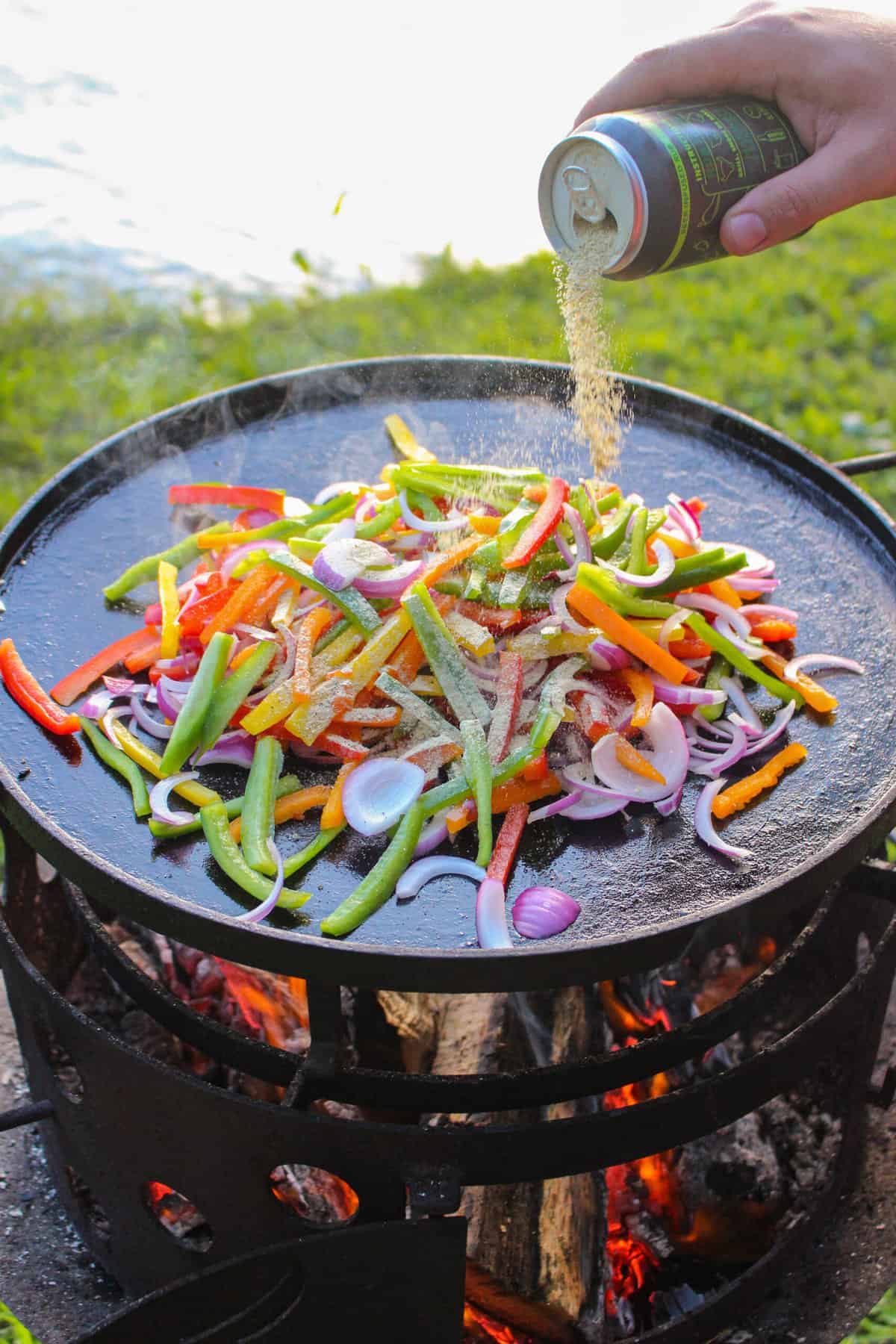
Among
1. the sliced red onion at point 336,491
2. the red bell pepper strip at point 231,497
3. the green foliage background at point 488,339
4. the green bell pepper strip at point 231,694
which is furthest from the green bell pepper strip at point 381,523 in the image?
the green foliage background at point 488,339

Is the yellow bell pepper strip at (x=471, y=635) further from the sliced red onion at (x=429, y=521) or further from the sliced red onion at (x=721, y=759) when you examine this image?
the sliced red onion at (x=721, y=759)

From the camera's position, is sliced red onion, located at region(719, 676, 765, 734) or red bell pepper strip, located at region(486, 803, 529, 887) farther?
sliced red onion, located at region(719, 676, 765, 734)

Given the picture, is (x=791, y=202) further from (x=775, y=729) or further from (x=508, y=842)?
(x=508, y=842)

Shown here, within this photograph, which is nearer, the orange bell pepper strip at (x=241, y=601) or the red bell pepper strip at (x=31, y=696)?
the red bell pepper strip at (x=31, y=696)

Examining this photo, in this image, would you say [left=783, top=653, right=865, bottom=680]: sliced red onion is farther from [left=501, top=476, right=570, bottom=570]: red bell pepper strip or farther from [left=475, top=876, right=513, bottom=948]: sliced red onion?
[left=475, top=876, right=513, bottom=948]: sliced red onion

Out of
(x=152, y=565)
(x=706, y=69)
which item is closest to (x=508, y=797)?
(x=152, y=565)

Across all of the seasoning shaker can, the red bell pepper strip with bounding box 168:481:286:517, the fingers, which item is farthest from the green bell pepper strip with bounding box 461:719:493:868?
the fingers
